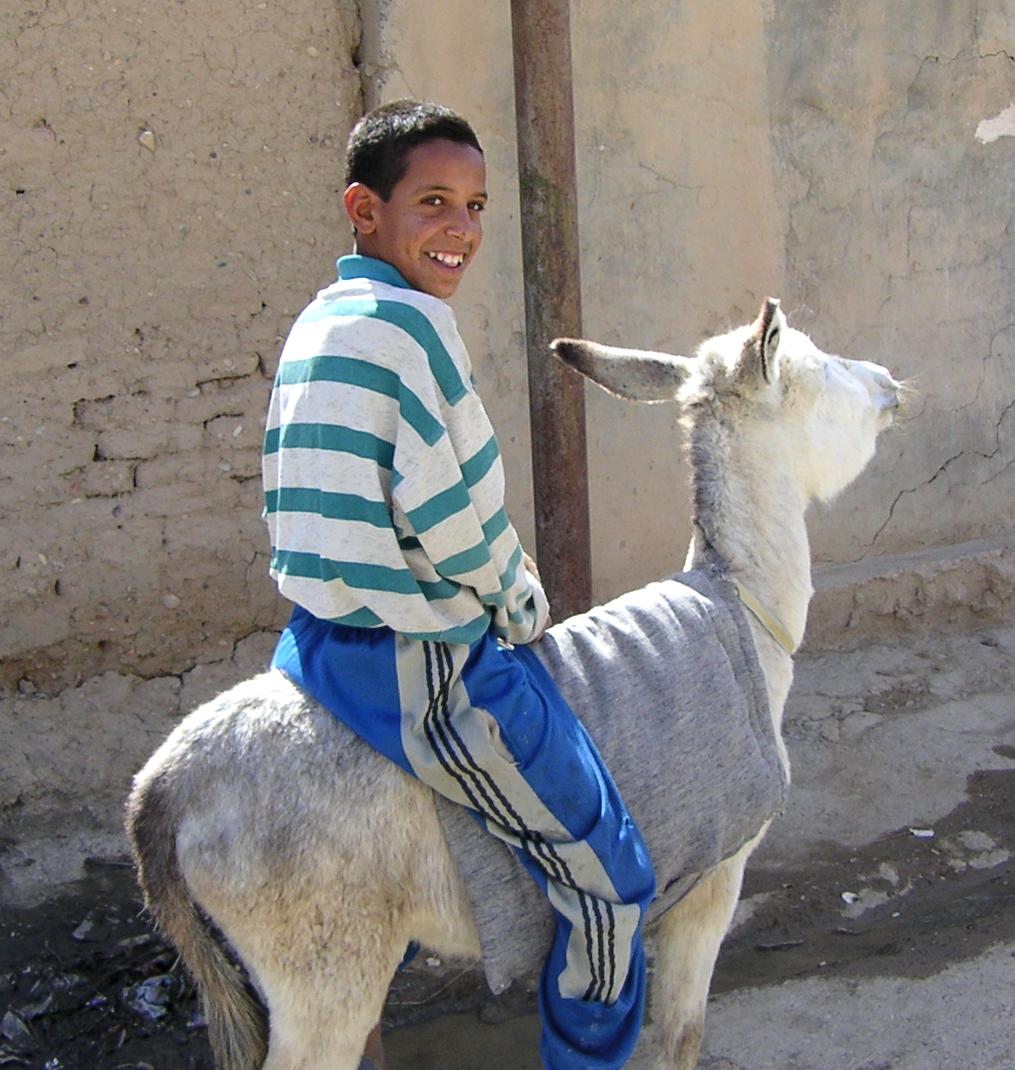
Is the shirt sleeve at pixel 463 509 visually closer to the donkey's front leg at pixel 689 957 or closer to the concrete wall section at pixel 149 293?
the donkey's front leg at pixel 689 957

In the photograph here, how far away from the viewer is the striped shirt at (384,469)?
2.26m

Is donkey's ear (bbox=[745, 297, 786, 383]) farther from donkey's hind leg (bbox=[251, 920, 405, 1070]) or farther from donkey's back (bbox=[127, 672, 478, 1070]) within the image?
donkey's hind leg (bbox=[251, 920, 405, 1070])

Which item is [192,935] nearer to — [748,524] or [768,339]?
[748,524]

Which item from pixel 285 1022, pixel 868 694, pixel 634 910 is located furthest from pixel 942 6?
pixel 285 1022

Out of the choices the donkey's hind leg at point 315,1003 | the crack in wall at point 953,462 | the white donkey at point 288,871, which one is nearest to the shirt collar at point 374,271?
the white donkey at point 288,871

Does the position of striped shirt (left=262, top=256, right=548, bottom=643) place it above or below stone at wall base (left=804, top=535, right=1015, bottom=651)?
above

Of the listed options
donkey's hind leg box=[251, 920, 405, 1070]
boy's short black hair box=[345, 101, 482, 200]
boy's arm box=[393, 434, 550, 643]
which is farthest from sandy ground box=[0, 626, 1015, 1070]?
boy's short black hair box=[345, 101, 482, 200]

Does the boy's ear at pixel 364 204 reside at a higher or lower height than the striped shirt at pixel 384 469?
higher

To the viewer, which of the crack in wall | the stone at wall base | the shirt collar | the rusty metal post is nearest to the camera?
the shirt collar

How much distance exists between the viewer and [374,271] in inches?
94.7

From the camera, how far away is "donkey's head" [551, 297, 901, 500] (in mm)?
3088

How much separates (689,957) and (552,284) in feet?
6.89

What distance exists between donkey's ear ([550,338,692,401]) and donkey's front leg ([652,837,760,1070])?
110cm

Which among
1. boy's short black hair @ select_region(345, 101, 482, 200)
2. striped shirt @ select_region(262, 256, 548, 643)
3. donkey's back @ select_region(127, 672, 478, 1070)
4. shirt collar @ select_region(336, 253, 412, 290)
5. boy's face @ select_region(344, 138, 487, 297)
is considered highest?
boy's short black hair @ select_region(345, 101, 482, 200)
